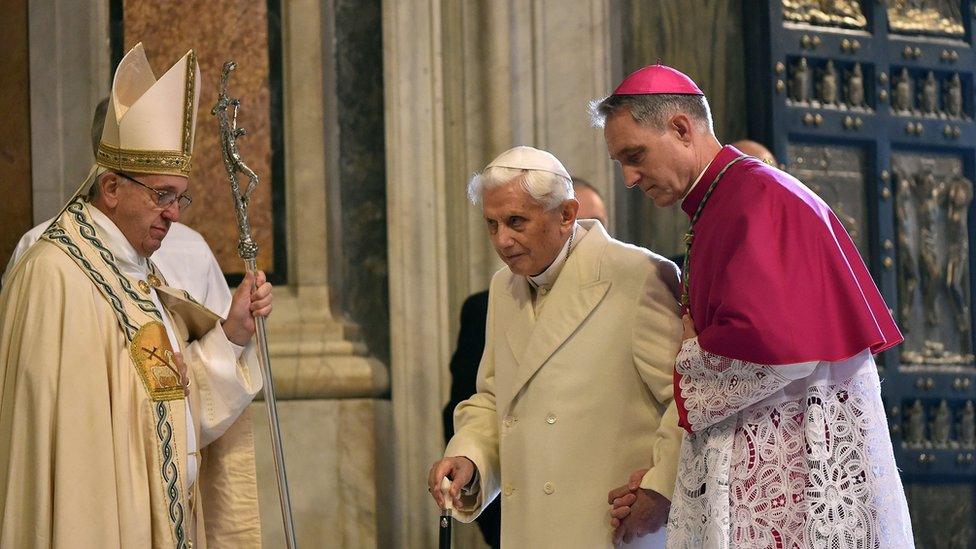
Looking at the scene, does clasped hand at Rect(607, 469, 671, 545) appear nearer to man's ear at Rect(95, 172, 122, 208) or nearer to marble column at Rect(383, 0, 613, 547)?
man's ear at Rect(95, 172, 122, 208)

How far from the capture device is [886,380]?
6430 millimetres

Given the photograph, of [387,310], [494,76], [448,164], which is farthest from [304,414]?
[494,76]

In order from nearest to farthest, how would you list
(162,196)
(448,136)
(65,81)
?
1. (162,196)
2. (65,81)
3. (448,136)

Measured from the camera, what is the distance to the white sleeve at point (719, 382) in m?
3.07

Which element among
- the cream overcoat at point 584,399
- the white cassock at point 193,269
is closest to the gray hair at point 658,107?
the cream overcoat at point 584,399

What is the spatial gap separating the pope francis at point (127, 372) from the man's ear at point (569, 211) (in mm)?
887

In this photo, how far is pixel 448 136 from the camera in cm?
586

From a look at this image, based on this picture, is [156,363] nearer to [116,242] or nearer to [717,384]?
[116,242]

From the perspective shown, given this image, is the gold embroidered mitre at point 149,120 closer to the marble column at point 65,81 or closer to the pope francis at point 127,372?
the pope francis at point 127,372

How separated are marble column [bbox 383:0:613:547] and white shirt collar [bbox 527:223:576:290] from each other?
1.90m

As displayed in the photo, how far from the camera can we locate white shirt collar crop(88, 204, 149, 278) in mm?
3756

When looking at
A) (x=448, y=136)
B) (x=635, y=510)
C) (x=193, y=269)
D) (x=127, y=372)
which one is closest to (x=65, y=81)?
(x=193, y=269)

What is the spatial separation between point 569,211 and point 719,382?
→ 29.2 inches

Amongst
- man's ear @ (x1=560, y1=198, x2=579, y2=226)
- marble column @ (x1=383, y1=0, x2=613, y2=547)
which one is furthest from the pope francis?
marble column @ (x1=383, y1=0, x2=613, y2=547)
